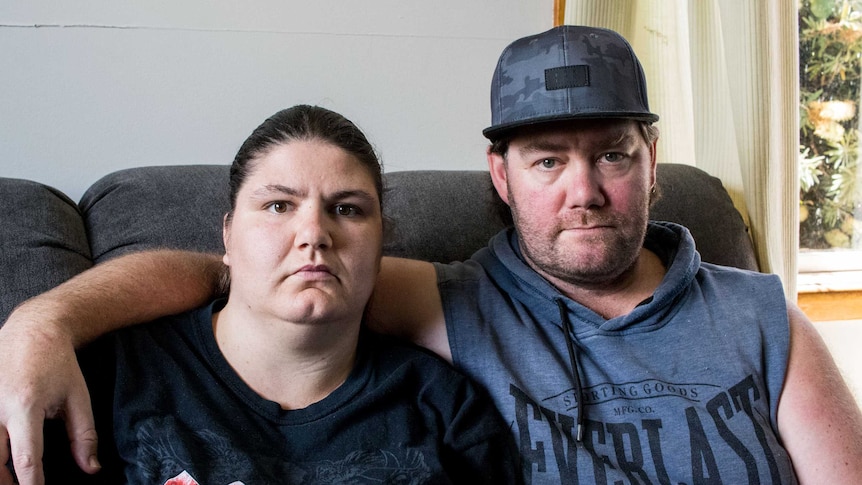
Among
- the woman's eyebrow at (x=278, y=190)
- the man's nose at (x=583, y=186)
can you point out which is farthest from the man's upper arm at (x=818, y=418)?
the woman's eyebrow at (x=278, y=190)

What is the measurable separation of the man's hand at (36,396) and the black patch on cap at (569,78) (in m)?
0.88

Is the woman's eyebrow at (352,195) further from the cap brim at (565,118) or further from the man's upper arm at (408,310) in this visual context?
the cap brim at (565,118)

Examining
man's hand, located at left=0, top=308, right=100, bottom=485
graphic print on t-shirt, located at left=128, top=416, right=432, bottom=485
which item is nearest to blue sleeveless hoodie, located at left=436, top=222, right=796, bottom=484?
graphic print on t-shirt, located at left=128, top=416, right=432, bottom=485

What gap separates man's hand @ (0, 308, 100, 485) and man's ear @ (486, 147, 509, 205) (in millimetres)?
820

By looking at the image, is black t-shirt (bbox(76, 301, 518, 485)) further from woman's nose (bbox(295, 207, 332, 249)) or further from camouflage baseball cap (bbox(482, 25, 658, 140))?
camouflage baseball cap (bbox(482, 25, 658, 140))

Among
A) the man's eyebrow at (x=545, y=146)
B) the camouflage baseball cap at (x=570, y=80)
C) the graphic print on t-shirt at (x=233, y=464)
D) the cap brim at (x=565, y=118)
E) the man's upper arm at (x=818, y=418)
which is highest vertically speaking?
the camouflage baseball cap at (x=570, y=80)

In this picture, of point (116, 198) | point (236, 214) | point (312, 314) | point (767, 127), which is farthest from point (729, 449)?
point (116, 198)

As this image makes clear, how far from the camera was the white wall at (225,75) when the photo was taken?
1.63 m

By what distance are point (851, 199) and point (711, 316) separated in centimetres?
154

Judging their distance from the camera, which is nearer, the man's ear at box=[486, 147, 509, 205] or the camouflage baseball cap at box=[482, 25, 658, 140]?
the camouflage baseball cap at box=[482, 25, 658, 140]

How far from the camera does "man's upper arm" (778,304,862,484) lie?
1225 mm

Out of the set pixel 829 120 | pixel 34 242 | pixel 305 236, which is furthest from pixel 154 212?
pixel 829 120

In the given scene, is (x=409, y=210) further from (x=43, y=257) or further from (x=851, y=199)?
(x=851, y=199)

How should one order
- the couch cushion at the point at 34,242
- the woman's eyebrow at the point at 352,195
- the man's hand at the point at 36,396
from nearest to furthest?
the man's hand at the point at 36,396 → the woman's eyebrow at the point at 352,195 → the couch cushion at the point at 34,242
